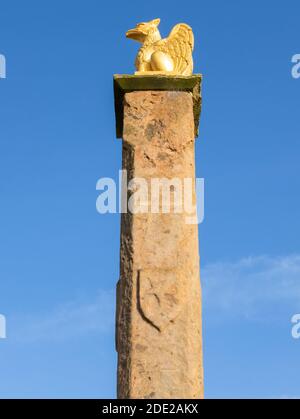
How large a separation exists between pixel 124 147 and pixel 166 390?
180 centimetres

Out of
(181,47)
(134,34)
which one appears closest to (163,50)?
(181,47)

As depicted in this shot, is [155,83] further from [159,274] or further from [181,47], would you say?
[159,274]

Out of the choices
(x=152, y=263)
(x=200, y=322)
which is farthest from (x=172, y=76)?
(x=200, y=322)

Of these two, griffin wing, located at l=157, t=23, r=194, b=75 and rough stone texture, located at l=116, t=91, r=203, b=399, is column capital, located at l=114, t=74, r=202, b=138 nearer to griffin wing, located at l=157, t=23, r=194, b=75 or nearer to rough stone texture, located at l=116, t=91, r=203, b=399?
rough stone texture, located at l=116, t=91, r=203, b=399

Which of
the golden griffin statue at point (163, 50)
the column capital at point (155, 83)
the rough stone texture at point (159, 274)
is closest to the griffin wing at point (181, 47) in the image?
the golden griffin statue at point (163, 50)

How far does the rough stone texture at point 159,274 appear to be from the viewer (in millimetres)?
5324

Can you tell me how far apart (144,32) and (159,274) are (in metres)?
2.19

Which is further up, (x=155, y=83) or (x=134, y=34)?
(x=134, y=34)

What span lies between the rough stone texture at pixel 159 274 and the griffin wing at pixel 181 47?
318 millimetres

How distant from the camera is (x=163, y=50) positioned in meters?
6.48

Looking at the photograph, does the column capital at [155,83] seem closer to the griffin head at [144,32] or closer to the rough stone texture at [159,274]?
the rough stone texture at [159,274]
